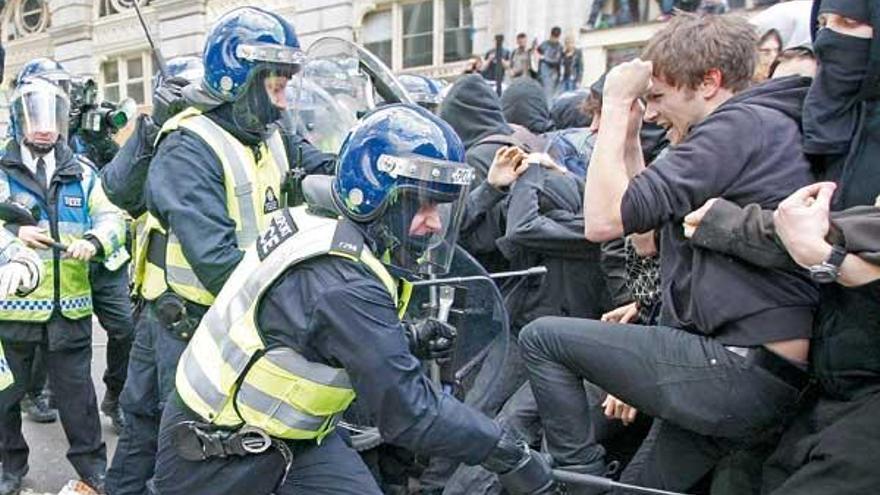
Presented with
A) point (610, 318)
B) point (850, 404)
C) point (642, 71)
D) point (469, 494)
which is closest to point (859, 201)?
point (850, 404)

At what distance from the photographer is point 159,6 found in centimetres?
2130

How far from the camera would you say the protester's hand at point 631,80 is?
2.25 m

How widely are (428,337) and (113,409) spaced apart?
3412mm

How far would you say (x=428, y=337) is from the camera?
7.98 feet

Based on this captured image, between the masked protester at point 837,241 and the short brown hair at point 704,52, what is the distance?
0.30m

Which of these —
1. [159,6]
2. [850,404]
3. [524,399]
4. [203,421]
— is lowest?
[524,399]

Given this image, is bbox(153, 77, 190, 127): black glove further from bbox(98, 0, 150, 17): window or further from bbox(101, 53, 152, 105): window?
bbox(98, 0, 150, 17): window

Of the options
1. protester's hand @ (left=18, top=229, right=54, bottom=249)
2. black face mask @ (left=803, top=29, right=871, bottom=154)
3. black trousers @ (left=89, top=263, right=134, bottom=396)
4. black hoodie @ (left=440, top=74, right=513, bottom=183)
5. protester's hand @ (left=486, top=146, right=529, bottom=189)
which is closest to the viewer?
black face mask @ (left=803, top=29, right=871, bottom=154)

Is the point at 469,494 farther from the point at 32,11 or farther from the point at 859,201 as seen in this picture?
the point at 32,11

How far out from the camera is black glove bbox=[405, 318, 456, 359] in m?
2.42

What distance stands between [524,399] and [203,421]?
1221 mm

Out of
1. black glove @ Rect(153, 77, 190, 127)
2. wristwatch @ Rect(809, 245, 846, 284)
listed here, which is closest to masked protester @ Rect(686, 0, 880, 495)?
wristwatch @ Rect(809, 245, 846, 284)

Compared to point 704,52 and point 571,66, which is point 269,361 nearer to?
point 704,52

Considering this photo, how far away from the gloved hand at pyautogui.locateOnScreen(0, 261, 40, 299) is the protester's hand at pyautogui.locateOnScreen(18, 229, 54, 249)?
336 millimetres
